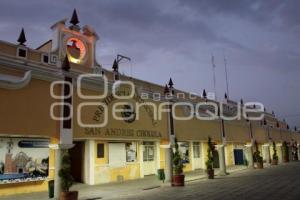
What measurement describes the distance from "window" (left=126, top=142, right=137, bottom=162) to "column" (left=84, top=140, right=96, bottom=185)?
355cm

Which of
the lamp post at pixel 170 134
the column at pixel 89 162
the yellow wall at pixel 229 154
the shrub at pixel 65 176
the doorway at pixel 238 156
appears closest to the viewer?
the shrub at pixel 65 176

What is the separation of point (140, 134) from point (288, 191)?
32.3ft

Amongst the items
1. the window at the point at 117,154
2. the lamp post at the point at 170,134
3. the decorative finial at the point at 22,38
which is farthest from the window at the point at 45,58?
the lamp post at the point at 170,134

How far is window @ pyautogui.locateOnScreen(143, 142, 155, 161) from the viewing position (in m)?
27.3

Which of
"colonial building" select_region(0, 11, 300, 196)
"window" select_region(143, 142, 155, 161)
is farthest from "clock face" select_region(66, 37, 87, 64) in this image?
"window" select_region(143, 142, 155, 161)

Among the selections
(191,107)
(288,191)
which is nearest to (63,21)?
(191,107)

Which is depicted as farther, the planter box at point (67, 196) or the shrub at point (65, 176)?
the shrub at point (65, 176)

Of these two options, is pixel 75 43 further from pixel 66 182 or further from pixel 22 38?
pixel 66 182

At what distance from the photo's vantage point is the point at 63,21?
62.9ft

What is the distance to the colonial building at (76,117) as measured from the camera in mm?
15516

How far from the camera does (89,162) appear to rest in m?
22.2

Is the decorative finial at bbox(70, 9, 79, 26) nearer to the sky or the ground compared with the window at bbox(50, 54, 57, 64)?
nearer to the sky

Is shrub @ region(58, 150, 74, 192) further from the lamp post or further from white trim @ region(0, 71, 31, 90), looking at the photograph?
the lamp post

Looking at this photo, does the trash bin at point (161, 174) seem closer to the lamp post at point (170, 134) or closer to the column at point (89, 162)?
the lamp post at point (170, 134)
